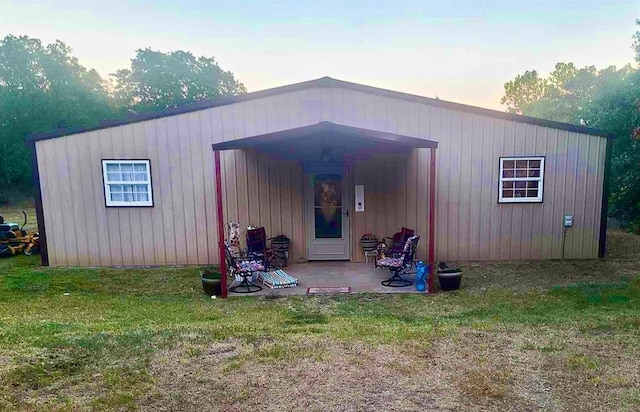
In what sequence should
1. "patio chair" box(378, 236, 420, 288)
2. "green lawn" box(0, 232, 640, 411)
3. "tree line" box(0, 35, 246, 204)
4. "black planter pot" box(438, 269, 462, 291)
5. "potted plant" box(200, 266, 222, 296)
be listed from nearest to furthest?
"green lawn" box(0, 232, 640, 411)
"potted plant" box(200, 266, 222, 296)
"black planter pot" box(438, 269, 462, 291)
"patio chair" box(378, 236, 420, 288)
"tree line" box(0, 35, 246, 204)

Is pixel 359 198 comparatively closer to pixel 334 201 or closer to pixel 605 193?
pixel 334 201

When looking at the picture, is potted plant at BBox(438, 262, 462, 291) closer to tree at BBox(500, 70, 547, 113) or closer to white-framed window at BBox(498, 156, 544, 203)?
white-framed window at BBox(498, 156, 544, 203)

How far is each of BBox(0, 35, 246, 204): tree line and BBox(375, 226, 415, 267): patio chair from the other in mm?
25479

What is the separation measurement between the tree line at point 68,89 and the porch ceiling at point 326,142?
78.9 feet

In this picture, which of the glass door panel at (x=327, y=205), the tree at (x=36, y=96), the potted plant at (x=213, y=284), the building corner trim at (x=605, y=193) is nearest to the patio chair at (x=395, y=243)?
the glass door panel at (x=327, y=205)

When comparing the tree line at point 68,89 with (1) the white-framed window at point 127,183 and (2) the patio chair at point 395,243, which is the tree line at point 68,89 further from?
(2) the patio chair at point 395,243

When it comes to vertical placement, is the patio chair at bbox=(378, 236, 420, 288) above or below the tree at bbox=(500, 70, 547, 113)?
below

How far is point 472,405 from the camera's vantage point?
9.45ft

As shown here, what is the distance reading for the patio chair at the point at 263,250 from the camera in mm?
7652

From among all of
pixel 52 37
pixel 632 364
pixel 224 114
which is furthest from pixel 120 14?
pixel 52 37

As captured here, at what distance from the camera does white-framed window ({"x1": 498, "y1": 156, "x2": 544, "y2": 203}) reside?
26.1 feet

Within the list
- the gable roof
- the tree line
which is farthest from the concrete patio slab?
the tree line

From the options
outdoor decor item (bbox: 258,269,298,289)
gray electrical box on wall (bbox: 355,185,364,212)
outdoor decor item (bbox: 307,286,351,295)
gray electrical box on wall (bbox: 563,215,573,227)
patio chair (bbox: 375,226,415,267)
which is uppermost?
gray electrical box on wall (bbox: 355,185,364,212)

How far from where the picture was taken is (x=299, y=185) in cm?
823
